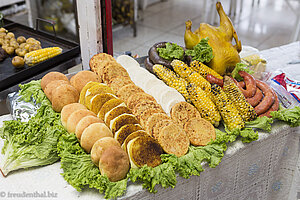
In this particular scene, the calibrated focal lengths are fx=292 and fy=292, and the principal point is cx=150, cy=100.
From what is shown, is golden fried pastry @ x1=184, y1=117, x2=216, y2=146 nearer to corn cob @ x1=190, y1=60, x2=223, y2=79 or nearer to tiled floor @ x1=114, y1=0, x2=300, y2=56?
corn cob @ x1=190, y1=60, x2=223, y2=79

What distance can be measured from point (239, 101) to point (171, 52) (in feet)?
2.25

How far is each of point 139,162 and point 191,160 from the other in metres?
0.29

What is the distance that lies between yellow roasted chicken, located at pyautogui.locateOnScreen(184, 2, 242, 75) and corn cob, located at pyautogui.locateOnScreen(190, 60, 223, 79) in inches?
3.1

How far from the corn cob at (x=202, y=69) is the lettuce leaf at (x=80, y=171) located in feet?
3.35

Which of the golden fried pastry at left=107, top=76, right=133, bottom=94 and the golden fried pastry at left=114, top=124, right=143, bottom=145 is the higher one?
the golden fried pastry at left=107, top=76, right=133, bottom=94

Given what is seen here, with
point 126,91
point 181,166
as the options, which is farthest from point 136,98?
point 181,166

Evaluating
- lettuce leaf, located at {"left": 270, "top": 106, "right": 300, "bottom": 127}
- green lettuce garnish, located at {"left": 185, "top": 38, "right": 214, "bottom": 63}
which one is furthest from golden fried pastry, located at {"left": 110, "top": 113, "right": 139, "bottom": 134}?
lettuce leaf, located at {"left": 270, "top": 106, "right": 300, "bottom": 127}

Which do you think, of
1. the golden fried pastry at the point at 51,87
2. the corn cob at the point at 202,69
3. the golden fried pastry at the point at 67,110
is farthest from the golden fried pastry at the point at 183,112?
the golden fried pastry at the point at 51,87

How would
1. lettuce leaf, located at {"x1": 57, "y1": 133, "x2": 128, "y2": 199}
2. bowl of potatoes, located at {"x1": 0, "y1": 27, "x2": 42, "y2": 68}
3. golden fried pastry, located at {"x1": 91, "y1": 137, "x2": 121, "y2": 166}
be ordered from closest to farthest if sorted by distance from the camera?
1. lettuce leaf, located at {"x1": 57, "y1": 133, "x2": 128, "y2": 199}
2. golden fried pastry, located at {"x1": 91, "y1": 137, "x2": 121, "y2": 166}
3. bowl of potatoes, located at {"x1": 0, "y1": 27, "x2": 42, "y2": 68}

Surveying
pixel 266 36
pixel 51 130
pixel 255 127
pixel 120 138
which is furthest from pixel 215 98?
pixel 266 36

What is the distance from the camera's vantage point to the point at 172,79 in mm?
2082

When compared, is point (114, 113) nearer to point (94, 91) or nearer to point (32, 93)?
point (94, 91)

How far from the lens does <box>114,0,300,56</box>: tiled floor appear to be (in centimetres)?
550

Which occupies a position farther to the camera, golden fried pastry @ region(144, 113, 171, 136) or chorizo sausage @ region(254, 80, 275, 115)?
chorizo sausage @ region(254, 80, 275, 115)
